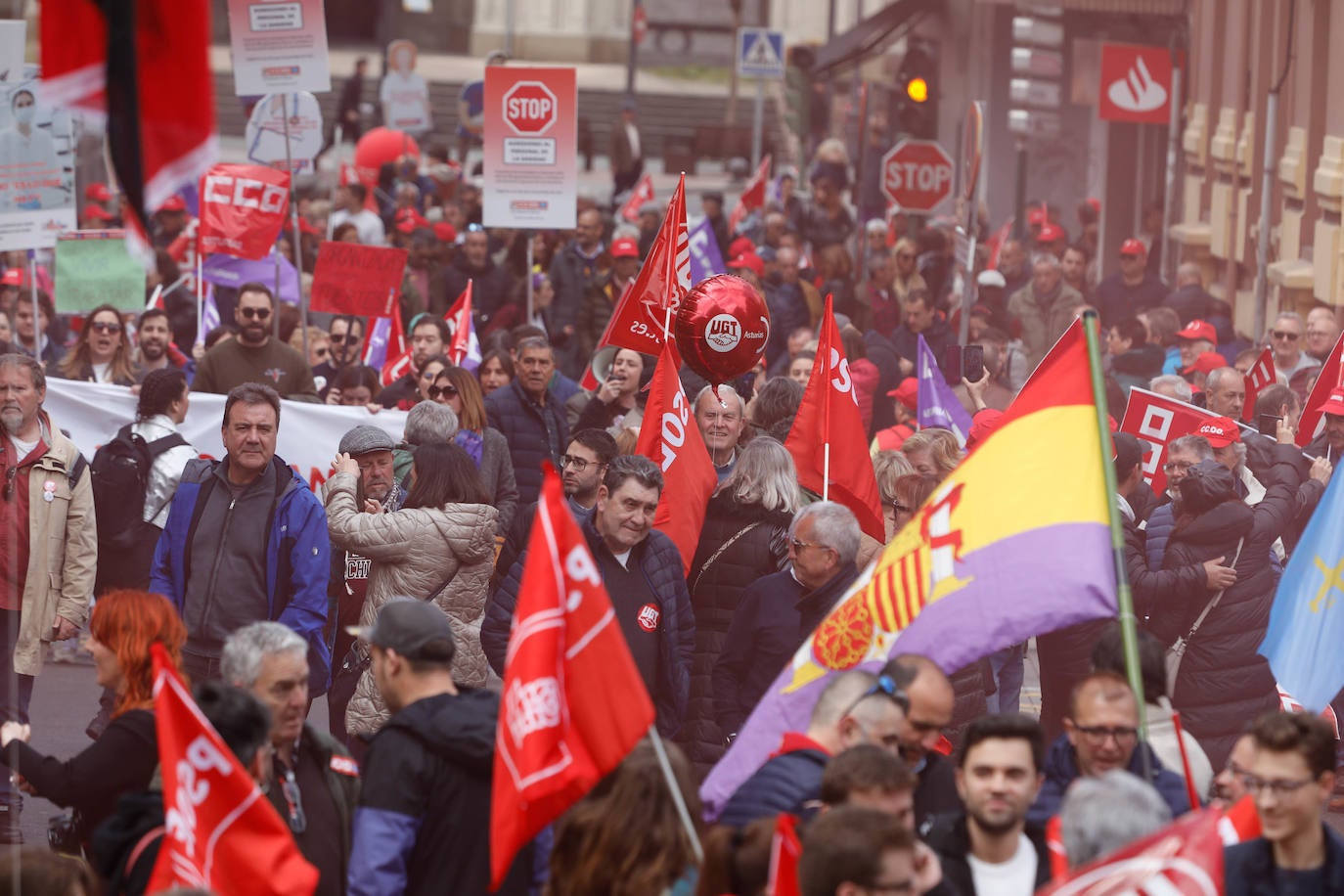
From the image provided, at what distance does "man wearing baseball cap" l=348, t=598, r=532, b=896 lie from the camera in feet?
16.9

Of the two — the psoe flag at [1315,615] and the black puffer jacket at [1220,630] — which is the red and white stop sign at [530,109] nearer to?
the black puffer jacket at [1220,630]

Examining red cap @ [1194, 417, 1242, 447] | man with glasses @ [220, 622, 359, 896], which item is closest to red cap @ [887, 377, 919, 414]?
red cap @ [1194, 417, 1242, 447]

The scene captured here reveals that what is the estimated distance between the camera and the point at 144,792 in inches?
206

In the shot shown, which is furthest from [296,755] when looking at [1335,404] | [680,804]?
[1335,404]

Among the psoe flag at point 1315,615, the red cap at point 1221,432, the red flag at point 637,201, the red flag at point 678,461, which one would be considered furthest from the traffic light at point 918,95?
the psoe flag at point 1315,615

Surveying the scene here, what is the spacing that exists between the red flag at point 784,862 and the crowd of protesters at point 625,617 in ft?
0.13

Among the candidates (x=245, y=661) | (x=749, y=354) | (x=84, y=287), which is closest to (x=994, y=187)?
(x=84, y=287)

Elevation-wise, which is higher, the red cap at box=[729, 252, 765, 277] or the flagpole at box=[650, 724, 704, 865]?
the flagpole at box=[650, 724, 704, 865]

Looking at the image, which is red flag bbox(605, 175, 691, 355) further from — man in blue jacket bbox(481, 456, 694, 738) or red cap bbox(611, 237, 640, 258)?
red cap bbox(611, 237, 640, 258)

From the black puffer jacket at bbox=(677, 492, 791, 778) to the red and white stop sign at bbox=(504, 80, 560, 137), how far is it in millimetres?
6367

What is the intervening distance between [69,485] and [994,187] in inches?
895

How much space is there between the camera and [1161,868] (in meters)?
4.29

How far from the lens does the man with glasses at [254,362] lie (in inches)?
463

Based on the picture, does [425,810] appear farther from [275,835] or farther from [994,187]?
[994,187]
